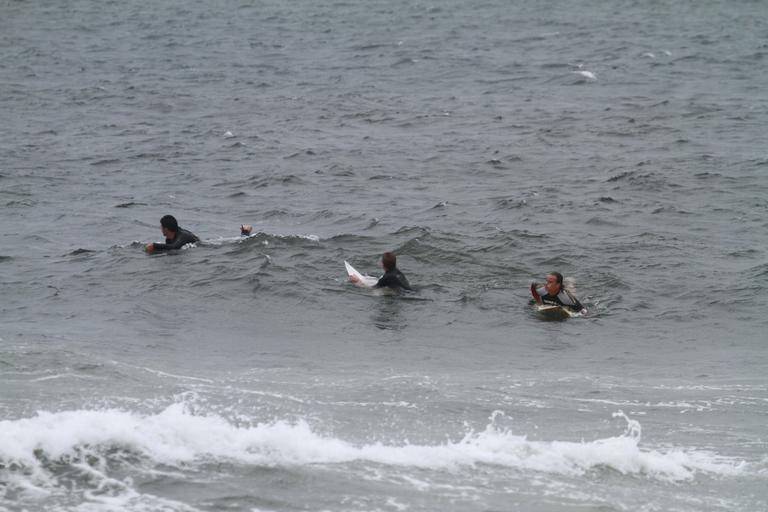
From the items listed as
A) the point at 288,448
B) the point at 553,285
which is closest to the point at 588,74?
the point at 553,285

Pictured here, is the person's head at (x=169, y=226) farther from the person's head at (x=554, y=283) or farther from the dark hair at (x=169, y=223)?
the person's head at (x=554, y=283)

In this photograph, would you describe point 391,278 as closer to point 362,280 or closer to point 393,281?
point 393,281

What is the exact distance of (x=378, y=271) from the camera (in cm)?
1922

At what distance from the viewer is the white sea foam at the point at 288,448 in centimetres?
1008

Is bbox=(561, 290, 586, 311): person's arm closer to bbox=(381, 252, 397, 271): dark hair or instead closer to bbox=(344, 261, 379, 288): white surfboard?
bbox=(381, 252, 397, 271): dark hair

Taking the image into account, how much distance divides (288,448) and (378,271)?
904cm

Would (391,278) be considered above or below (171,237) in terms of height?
Result: below

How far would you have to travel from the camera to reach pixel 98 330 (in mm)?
15258

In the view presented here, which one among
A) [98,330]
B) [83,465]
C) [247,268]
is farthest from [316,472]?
[247,268]

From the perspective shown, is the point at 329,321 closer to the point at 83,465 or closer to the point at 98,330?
the point at 98,330

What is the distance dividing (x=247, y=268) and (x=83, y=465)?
9.24 metres

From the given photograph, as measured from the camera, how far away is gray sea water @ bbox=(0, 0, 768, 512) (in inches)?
397

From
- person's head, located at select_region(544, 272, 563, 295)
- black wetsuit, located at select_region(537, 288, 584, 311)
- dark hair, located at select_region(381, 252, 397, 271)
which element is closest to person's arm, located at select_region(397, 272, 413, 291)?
dark hair, located at select_region(381, 252, 397, 271)

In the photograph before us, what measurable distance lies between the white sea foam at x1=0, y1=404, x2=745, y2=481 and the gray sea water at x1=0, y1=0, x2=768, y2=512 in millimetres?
37
